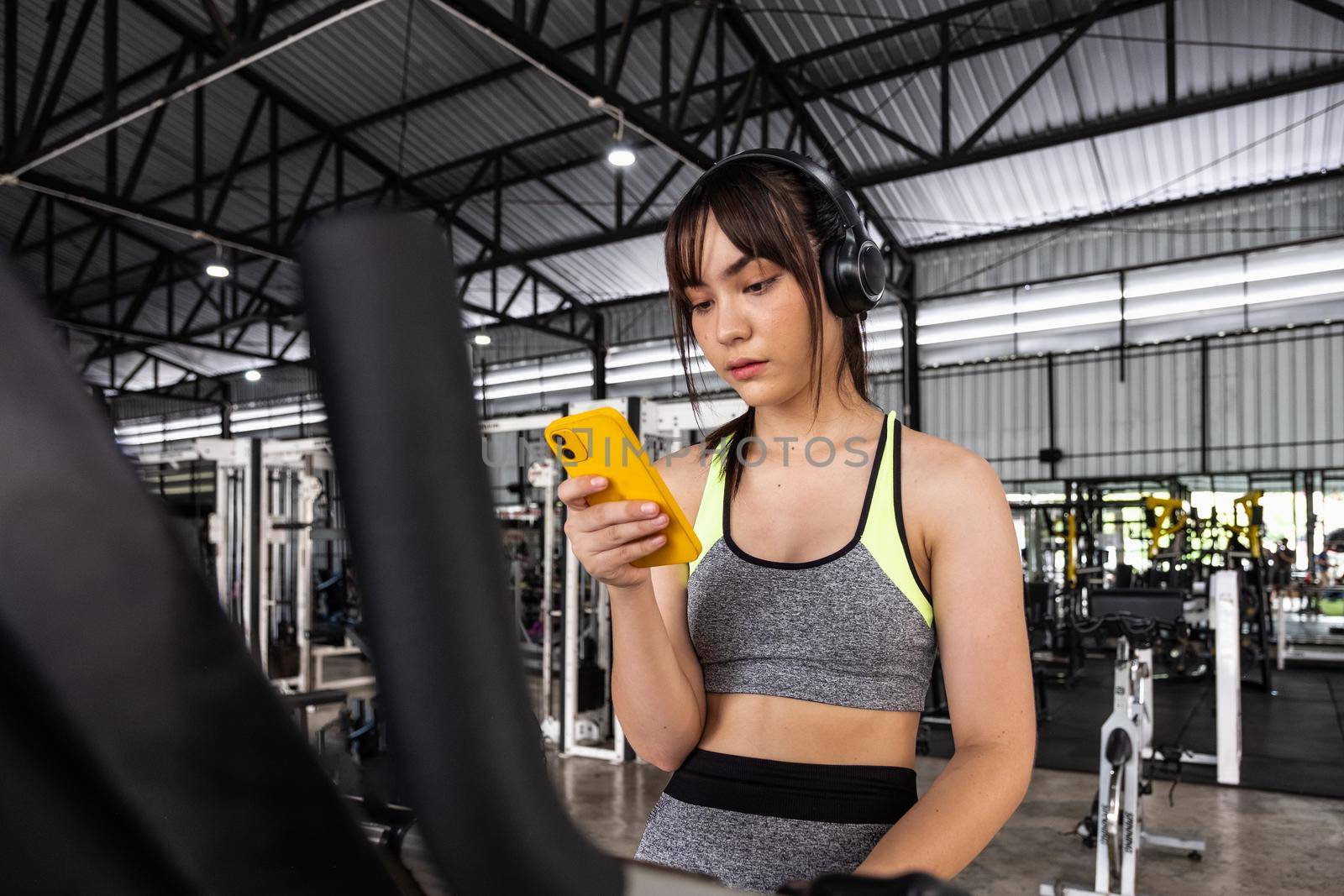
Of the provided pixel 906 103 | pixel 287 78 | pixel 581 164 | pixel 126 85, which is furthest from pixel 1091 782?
pixel 126 85

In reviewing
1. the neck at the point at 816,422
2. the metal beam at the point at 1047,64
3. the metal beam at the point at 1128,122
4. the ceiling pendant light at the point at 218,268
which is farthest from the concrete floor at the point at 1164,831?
the ceiling pendant light at the point at 218,268

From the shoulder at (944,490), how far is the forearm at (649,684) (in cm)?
24

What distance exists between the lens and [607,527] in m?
0.59

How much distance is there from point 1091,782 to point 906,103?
5800mm

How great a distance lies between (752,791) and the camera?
80 centimetres

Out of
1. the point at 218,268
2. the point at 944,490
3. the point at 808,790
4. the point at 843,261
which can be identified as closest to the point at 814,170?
the point at 843,261

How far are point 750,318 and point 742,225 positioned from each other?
0.27 feet

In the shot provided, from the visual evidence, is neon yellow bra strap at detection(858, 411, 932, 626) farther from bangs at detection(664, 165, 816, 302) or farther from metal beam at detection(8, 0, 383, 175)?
metal beam at detection(8, 0, 383, 175)

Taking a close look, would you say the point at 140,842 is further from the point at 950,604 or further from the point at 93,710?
the point at 950,604

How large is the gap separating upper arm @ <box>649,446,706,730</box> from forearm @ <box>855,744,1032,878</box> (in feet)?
0.74

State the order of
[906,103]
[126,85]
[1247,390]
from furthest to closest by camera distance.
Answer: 1. [1247,390]
2. [126,85]
3. [906,103]

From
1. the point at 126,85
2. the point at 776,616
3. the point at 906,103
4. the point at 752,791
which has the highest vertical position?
the point at 126,85

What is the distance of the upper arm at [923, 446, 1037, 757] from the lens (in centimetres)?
74

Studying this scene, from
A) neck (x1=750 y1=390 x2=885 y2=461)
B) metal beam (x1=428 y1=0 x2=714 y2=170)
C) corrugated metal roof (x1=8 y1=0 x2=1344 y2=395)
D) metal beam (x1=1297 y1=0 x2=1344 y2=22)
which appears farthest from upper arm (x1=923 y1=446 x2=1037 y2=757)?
metal beam (x1=1297 y1=0 x2=1344 y2=22)
